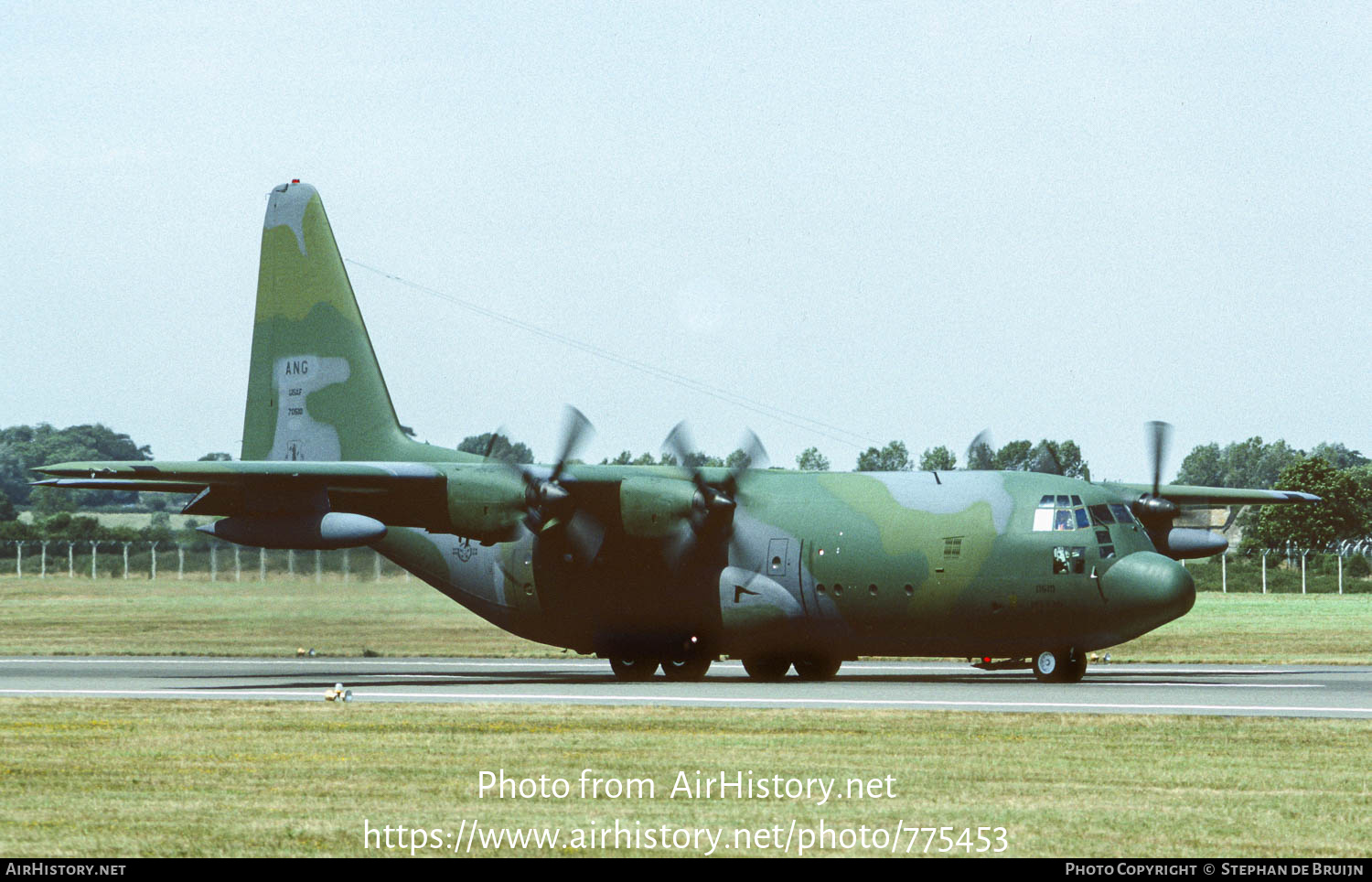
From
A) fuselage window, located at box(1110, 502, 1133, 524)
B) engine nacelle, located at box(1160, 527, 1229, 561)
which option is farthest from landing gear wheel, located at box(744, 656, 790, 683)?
engine nacelle, located at box(1160, 527, 1229, 561)

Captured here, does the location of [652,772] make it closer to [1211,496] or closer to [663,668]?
[663,668]

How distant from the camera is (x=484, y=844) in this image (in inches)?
532

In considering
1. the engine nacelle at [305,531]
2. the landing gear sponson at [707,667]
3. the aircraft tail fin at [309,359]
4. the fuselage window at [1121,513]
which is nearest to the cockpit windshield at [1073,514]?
the fuselage window at [1121,513]

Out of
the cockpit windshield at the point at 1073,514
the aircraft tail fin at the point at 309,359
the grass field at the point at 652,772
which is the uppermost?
the aircraft tail fin at the point at 309,359

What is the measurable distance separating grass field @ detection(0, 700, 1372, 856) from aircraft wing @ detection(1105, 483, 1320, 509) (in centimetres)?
1285

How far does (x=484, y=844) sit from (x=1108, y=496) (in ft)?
62.8

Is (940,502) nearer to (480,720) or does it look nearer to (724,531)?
(724,531)

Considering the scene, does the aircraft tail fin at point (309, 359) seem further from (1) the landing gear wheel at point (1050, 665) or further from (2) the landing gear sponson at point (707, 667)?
(1) the landing gear wheel at point (1050, 665)

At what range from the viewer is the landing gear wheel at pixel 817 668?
108 feet

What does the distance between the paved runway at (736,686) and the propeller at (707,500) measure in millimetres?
2619

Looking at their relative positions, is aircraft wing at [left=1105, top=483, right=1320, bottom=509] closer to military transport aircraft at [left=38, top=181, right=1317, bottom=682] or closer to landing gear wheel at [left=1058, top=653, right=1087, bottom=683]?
military transport aircraft at [left=38, top=181, right=1317, bottom=682]

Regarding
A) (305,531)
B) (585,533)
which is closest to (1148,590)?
(585,533)

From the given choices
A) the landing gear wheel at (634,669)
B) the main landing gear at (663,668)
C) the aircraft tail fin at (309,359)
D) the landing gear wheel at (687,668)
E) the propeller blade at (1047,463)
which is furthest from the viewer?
the aircraft tail fin at (309,359)
